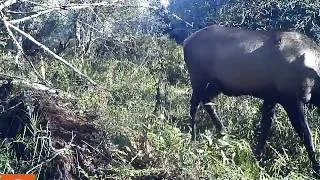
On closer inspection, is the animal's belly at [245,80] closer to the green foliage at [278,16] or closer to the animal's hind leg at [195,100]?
A: the animal's hind leg at [195,100]

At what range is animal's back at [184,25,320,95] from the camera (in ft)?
21.1

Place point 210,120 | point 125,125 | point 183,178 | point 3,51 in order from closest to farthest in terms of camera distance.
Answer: point 183,178 < point 125,125 < point 210,120 < point 3,51

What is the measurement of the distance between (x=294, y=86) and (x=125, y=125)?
6.31 ft

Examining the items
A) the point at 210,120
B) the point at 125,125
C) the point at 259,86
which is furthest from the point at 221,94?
the point at 125,125

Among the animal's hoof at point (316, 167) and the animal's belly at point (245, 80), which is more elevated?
the animal's belly at point (245, 80)

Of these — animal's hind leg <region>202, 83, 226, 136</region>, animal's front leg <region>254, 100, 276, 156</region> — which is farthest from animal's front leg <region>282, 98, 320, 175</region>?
animal's hind leg <region>202, 83, 226, 136</region>

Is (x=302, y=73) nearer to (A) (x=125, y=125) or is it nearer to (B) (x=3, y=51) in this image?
(A) (x=125, y=125)

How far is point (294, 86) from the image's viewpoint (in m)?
6.31

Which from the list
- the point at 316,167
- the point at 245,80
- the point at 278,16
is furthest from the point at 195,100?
the point at 278,16

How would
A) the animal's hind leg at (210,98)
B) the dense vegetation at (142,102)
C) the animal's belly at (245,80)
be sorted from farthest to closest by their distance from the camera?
1. the animal's hind leg at (210,98)
2. the animal's belly at (245,80)
3. the dense vegetation at (142,102)

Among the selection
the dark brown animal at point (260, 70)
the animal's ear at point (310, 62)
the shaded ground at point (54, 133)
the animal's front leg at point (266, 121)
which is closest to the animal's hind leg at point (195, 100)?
the dark brown animal at point (260, 70)

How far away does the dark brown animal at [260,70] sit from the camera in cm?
630

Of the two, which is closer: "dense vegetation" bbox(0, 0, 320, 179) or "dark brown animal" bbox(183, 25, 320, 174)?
"dense vegetation" bbox(0, 0, 320, 179)

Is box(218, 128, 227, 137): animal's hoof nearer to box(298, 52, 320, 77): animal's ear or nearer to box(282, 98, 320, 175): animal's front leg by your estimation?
box(282, 98, 320, 175): animal's front leg
